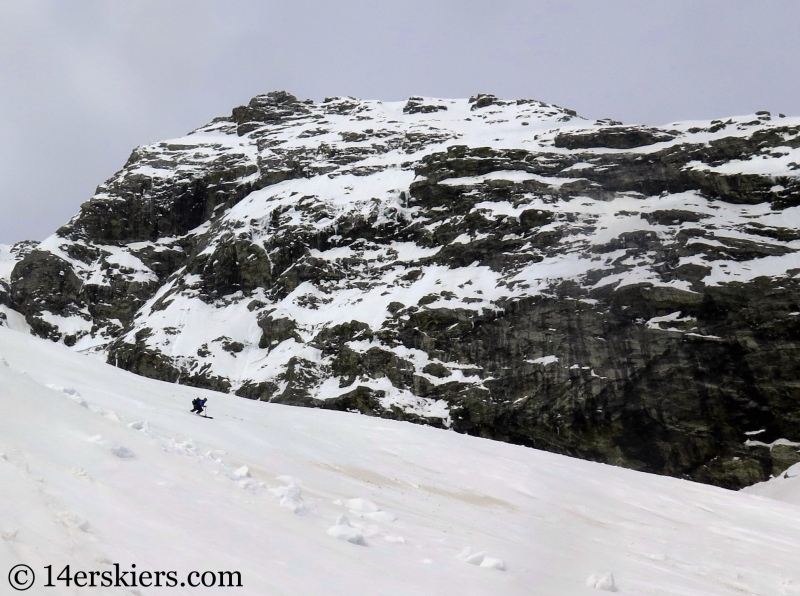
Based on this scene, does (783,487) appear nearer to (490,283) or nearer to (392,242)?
(490,283)

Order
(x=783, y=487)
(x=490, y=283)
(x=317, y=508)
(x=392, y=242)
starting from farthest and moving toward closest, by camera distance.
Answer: (x=392, y=242) < (x=490, y=283) < (x=783, y=487) < (x=317, y=508)

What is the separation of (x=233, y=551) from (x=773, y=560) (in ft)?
41.4

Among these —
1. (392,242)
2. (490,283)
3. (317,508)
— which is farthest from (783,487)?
(392,242)

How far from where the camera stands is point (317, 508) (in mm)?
8781

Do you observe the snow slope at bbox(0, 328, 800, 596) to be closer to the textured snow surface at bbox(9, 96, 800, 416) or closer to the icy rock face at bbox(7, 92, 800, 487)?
the icy rock face at bbox(7, 92, 800, 487)

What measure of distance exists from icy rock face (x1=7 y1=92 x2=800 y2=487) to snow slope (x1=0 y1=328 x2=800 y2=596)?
1106 inches

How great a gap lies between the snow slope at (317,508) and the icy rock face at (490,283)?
2810 centimetres

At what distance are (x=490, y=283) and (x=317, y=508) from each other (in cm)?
4975

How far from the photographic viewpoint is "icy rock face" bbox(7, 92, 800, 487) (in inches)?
1838

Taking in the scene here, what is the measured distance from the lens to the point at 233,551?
19.3 feet

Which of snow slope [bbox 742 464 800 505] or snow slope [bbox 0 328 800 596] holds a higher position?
snow slope [bbox 0 328 800 596]

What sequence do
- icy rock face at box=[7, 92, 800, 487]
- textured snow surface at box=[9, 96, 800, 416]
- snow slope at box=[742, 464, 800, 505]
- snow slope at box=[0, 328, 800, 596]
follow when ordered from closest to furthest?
snow slope at box=[0, 328, 800, 596] < snow slope at box=[742, 464, 800, 505] < icy rock face at box=[7, 92, 800, 487] < textured snow surface at box=[9, 96, 800, 416]

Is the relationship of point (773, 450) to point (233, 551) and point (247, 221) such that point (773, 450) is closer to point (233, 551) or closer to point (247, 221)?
point (233, 551)

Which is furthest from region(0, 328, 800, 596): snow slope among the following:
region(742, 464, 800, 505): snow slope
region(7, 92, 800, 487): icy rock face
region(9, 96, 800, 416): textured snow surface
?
region(9, 96, 800, 416): textured snow surface
